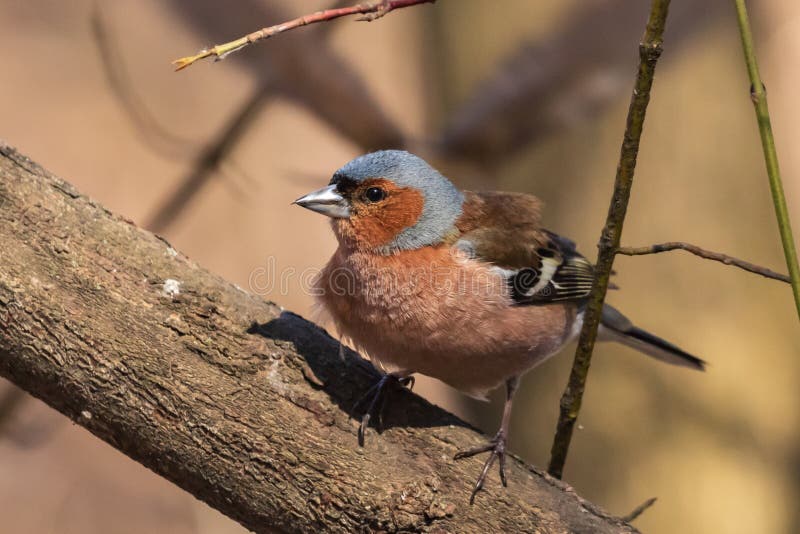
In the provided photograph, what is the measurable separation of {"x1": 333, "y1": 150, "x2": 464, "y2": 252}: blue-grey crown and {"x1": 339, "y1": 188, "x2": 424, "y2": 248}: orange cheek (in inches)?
1.0

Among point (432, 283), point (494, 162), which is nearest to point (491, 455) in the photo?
point (432, 283)

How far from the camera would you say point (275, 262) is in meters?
4.73

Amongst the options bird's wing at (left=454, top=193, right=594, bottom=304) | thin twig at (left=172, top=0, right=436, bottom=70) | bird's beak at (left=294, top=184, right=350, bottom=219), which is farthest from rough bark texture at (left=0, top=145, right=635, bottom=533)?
thin twig at (left=172, top=0, right=436, bottom=70)

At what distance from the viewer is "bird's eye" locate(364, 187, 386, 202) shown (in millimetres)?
2795

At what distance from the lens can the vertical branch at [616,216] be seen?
182cm

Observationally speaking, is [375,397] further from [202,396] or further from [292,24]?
[292,24]

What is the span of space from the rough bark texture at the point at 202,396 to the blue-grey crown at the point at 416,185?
1.96 ft

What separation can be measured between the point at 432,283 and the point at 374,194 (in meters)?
0.39

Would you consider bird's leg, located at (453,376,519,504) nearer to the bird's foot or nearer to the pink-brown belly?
the bird's foot

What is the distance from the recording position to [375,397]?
2.48 metres

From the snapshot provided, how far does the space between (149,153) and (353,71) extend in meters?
1.29

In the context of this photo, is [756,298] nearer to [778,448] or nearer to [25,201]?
[778,448]

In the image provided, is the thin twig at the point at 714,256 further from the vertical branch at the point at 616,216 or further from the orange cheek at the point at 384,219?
the orange cheek at the point at 384,219

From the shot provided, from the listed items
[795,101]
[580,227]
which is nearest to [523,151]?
[580,227]
